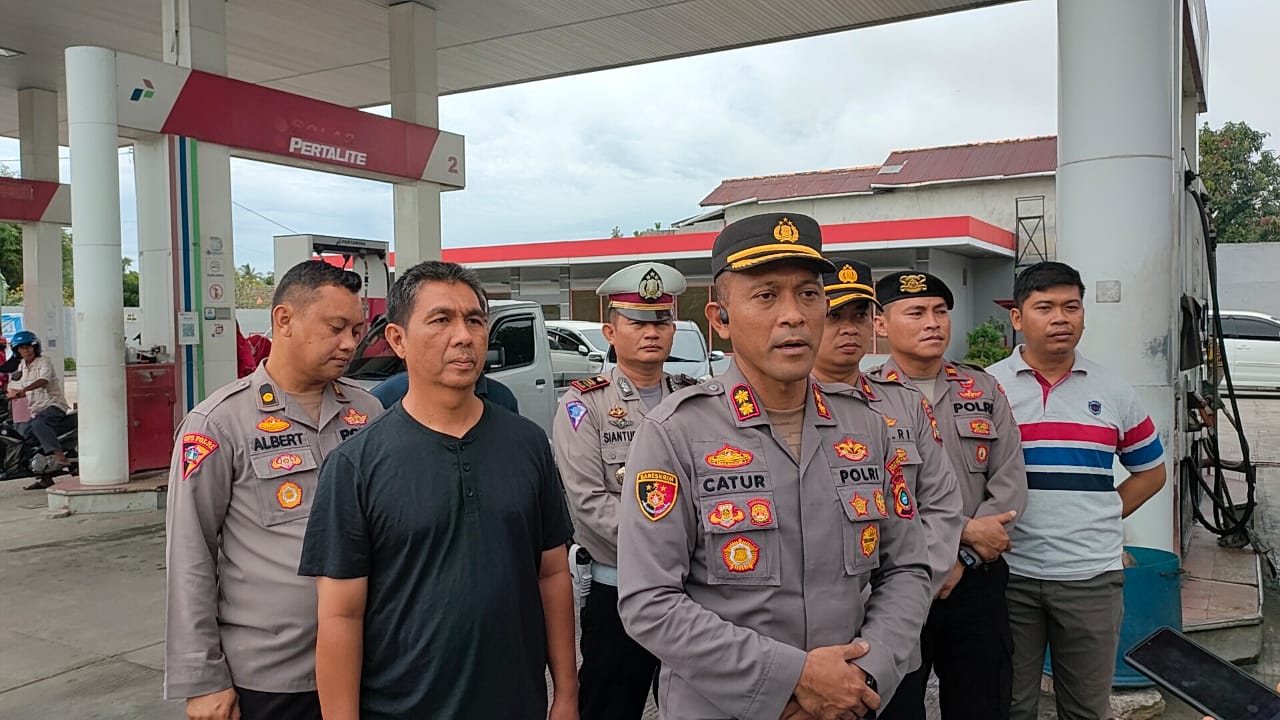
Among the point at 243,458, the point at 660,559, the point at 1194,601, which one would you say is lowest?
the point at 1194,601

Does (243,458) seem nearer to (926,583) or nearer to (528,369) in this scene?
(926,583)

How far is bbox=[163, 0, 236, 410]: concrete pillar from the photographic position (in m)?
7.55

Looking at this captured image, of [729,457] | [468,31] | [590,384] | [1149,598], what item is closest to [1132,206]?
[1149,598]

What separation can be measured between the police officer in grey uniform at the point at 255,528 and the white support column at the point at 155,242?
6109 millimetres

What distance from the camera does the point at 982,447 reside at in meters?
2.71

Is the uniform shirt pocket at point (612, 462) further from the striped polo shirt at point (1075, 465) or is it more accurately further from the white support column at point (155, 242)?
the white support column at point (155, 242)

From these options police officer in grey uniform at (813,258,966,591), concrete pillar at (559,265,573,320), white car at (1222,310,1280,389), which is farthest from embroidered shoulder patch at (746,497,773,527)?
concrete pillar at (559,265,573,320)

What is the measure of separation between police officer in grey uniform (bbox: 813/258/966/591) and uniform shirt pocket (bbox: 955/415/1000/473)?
0.47 ft

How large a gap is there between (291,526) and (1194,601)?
4.53 metres

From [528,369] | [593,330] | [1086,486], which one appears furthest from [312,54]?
[1086,486]

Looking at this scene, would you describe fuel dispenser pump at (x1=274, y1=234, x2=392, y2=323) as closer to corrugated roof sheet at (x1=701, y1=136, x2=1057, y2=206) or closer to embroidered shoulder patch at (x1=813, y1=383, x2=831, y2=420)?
embroidered shoulder patch at (x1=813, y1=383, x2=831, y2=420)

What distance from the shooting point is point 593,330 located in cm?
1197

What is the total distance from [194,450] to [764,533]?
1363 millimetres

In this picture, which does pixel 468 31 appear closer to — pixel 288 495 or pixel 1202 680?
pixel 288 495
